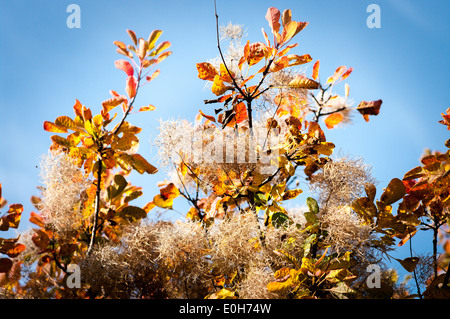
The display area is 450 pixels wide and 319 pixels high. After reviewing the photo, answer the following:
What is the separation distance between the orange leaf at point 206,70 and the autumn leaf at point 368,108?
0.39 meters

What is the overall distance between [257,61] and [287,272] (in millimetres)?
455

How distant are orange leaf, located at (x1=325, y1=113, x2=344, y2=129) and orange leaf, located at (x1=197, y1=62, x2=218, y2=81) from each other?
36cm

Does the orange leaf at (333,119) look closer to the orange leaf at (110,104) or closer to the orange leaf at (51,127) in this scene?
the orange leaf at (110,104)

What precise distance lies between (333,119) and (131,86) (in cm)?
53

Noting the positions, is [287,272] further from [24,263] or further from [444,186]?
[24,263]

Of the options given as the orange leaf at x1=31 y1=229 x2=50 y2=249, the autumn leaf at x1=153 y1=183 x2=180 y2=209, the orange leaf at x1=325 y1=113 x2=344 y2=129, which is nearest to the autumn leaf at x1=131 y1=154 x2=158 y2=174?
the autumn leaf at x1=153 y1=183 x2=180 y2=209

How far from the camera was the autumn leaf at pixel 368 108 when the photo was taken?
98 cm

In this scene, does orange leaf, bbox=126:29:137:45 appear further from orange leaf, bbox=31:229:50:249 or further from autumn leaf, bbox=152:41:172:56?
orange leaf, bbox=31:229:50:249

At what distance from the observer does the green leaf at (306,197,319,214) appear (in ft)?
2.70

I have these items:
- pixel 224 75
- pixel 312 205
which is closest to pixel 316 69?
pixel 224 75

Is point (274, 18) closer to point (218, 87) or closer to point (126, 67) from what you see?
point (218, 87)

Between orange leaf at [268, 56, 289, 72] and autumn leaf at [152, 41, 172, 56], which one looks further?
autumn leaf at [152, 41, 172, 56]

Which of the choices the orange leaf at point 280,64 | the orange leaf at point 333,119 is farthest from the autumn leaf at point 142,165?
the orange leaf at point 333,119
